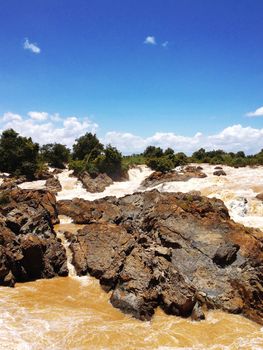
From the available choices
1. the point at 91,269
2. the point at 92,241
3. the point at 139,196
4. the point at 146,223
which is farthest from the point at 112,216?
the point at 91,269

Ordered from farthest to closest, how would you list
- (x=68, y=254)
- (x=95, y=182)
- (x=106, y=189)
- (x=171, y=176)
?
(x=95, y=182) < (x=171, y=176) < (x=106, y=189) < (x=68, y=254)

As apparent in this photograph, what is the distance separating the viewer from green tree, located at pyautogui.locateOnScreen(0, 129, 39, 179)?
52453mm

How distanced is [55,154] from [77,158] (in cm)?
399

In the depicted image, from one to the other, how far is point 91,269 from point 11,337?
726 cm

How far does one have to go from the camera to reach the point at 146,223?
23891mm

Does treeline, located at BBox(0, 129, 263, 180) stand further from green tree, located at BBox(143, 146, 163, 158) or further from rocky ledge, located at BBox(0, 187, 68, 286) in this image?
rocky ledge, located at BBox(0, 187, 68, 286)

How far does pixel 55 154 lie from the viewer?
61.4 meters

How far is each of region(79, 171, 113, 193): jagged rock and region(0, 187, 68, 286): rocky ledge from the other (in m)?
22.1

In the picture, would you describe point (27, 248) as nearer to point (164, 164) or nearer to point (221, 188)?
point (221, 188)

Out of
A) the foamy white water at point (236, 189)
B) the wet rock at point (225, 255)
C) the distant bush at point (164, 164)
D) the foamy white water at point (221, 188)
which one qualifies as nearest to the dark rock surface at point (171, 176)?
the foamy white water at point (221, 188)

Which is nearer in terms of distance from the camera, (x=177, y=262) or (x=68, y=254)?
(x=177, y=262)

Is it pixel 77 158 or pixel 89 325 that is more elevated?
pixel 77 158

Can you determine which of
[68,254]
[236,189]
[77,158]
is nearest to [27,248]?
[68,254]

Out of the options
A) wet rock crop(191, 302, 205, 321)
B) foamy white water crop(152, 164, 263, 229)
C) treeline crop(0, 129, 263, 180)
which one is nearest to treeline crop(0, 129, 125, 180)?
treeline crop(0, 129, 263, 180)
